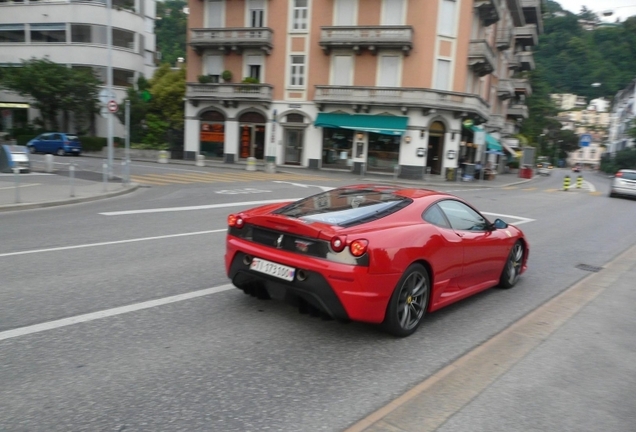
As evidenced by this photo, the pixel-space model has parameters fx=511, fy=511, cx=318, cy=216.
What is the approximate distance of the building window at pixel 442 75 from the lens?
32344mm

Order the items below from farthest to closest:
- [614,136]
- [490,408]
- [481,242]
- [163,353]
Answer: [614,136]
[481,242]
[163,353]
[490,408]

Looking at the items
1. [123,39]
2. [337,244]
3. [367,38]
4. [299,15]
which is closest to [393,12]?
[367,38]

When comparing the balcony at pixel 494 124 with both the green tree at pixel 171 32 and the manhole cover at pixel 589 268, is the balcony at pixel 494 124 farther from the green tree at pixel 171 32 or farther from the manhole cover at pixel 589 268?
the green tree at pixel 171 32

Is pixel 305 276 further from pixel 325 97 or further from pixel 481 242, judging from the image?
pixel 325 97

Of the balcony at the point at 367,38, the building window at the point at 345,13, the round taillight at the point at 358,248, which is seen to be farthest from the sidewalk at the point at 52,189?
the building window at the point at 345,13

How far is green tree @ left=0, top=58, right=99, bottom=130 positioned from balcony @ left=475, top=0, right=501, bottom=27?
93.9 feet

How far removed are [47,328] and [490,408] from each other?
12.0ft

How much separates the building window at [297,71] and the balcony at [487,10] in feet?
39.4

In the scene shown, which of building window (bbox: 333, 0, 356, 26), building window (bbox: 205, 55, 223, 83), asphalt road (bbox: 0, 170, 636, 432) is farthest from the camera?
building window (bbox: 205, 55, 223, 83)

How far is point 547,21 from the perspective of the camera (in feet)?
310

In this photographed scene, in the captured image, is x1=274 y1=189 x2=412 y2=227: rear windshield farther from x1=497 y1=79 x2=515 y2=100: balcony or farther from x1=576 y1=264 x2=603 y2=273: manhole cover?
x1=497 y1=79 x2=515 y2=100: balcony

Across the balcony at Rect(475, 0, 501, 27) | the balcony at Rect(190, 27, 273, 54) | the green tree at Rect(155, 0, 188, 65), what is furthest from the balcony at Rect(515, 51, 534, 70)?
the green tree at Rect(155, 0, 188, 65)

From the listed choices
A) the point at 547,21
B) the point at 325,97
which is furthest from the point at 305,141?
the point at 547,21

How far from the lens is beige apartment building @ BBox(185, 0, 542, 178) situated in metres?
32.1
